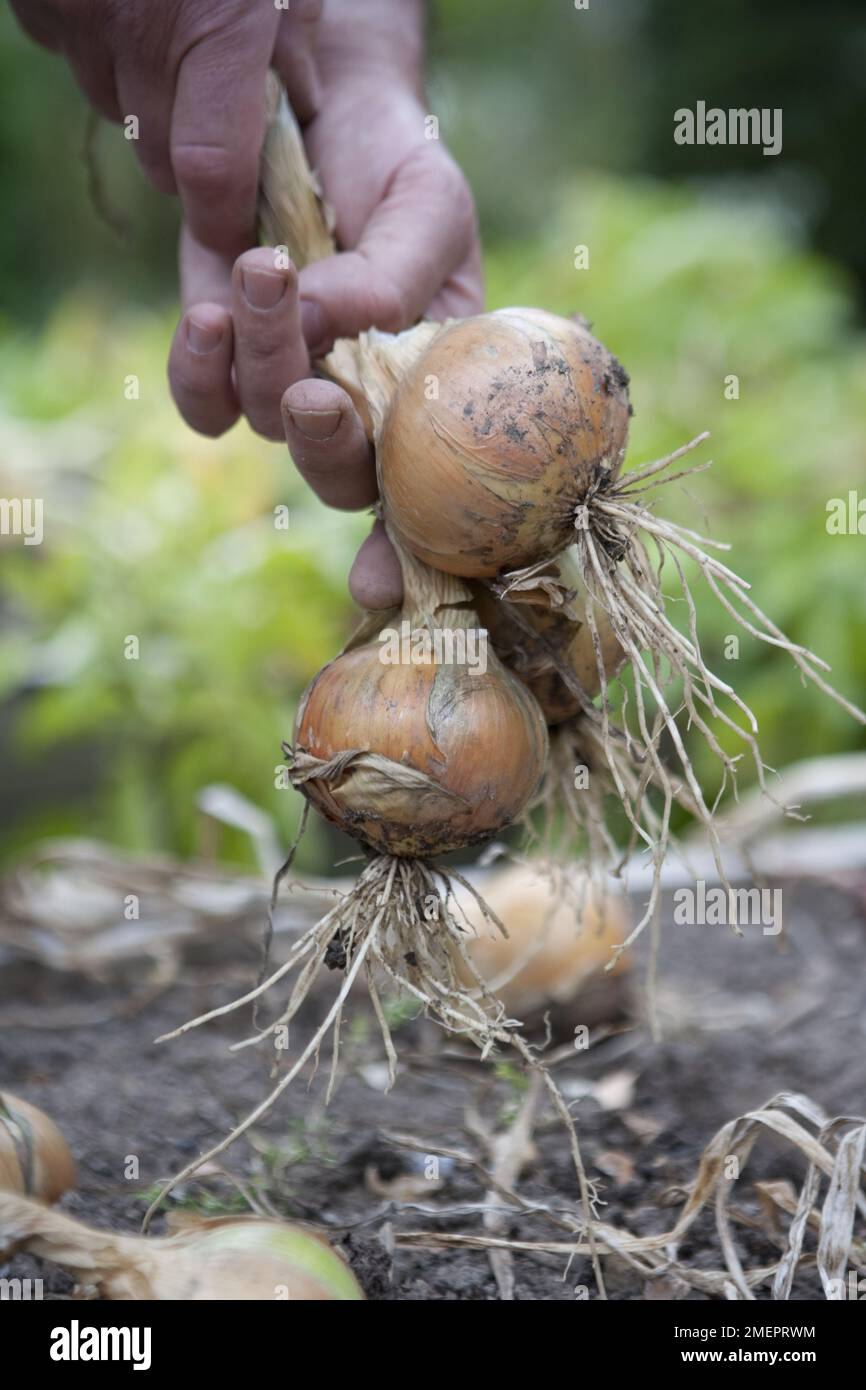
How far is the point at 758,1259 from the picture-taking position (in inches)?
41.0

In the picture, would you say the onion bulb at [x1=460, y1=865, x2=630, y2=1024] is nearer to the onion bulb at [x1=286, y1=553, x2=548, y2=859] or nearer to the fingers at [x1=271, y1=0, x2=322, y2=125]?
the onion bulb at [x1=286, y1=553, x2=548, y2=859]

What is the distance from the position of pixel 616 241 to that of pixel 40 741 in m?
2.94

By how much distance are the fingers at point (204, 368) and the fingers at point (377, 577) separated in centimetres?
19

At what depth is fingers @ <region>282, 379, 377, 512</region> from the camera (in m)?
0.95

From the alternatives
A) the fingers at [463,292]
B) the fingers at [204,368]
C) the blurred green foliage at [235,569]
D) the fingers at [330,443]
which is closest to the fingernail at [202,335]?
the fingers at [204,368]

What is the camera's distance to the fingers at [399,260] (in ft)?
3.48

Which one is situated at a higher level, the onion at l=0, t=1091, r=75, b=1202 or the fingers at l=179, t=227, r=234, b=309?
the fingers at l=179, t=227, r=234, b=309

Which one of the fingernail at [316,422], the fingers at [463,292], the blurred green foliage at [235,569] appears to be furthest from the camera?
the blurred green foliage at [235,569]

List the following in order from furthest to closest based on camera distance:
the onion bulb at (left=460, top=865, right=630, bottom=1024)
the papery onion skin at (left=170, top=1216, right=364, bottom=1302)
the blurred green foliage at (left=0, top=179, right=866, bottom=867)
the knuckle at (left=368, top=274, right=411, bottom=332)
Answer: the blurred green foliage at (left=0, top=179, right=866, bottom=867) < the onion bulb at (left=460, top=865, right=630, bottom=1024) < the knuckle at (left=368, top=274, right=411, bottom=332) < the papery onion skin at (left=170, top=1216, right=364, bottom=1302)

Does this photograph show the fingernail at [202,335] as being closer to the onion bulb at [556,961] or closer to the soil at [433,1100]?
the soil at [433,1100]

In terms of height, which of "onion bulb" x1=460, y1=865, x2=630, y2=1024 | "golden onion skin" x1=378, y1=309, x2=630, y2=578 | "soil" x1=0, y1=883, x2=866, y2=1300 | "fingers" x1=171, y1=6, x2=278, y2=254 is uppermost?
"fingers" x1=171, y1=6, x2=278, y2=254

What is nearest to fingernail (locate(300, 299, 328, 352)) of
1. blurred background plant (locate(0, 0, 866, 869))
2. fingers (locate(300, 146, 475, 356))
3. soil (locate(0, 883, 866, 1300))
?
fingers (locate(300, 146, 475, 356))
